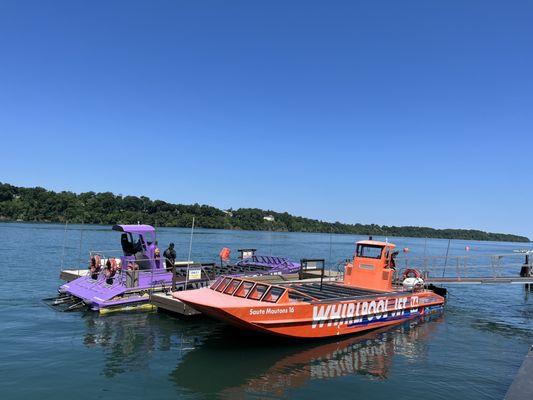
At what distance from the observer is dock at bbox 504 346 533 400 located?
890cm

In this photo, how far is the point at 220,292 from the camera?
14.8 meters

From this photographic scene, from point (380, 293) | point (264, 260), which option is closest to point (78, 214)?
point (264, 260)

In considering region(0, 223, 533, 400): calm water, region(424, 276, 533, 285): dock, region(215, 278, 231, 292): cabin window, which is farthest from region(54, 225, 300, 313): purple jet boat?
region(424, 276, 533, 285): dock

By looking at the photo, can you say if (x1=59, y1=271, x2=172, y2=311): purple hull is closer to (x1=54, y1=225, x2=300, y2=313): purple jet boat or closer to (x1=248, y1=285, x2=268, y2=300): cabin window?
(x1=54, y1=225, x2=300, y2=313): purple jet boat

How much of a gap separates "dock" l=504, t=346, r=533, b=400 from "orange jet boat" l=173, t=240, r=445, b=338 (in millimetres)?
6094

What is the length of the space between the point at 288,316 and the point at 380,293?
6298mm

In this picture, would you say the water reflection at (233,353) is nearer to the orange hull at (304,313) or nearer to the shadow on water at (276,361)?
the shadow on water at (276,361)

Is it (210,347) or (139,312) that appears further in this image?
(139,312)

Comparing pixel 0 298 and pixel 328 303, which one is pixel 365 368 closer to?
pixel 328 303

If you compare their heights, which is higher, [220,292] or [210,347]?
[220,292]

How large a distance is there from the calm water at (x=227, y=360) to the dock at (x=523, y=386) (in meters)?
1.32

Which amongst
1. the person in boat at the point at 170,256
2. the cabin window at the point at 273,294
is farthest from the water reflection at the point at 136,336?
the cabin window at the point at 273,294

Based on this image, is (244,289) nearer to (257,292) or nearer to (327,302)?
(257,292)

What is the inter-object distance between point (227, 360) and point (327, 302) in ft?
13.3
